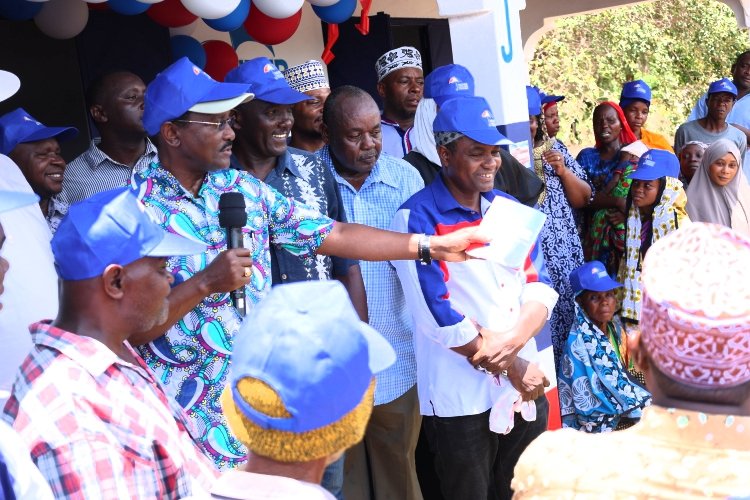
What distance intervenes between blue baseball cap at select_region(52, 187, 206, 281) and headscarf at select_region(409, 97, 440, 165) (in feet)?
8.12

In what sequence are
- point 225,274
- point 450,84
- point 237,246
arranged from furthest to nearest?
point 450,84
point 237,246
point 225,274

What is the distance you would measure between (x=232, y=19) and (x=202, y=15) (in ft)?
1.23

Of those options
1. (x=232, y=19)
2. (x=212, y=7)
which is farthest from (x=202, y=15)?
(x=232, y=19)

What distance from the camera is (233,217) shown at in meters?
2.79

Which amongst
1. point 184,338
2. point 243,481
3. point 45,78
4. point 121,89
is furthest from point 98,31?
point 243,481

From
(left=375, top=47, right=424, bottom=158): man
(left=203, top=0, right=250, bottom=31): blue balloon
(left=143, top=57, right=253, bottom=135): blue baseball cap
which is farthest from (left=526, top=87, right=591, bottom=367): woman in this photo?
(left=143, top=57, right=253, bottom=135): blue baseball cap

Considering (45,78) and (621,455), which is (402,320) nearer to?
(621,455)

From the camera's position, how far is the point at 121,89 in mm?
4461

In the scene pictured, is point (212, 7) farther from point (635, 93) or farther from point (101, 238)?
point (635, 93)

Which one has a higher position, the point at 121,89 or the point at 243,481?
the point at 121,89

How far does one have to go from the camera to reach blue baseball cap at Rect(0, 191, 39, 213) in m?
1.83

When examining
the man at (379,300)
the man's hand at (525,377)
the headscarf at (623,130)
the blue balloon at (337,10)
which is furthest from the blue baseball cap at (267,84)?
the headscarf at (623,130)

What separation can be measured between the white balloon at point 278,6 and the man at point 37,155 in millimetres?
1660

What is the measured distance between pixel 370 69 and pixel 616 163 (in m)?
2.62
